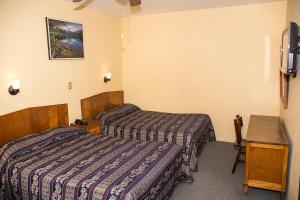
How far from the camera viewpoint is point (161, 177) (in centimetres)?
238

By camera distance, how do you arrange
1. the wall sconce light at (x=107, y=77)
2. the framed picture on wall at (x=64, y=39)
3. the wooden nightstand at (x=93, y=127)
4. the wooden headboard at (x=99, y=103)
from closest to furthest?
1. the framed picture on wall at (x=64, y=39)
2. the wooden nightstand at (x=93, y=127)
3. the wooden headboard at (x=99, y=103)
4. the wall sconce light at (x=107, y=77)

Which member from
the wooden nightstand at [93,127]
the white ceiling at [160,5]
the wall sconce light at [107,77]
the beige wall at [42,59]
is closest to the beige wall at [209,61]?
the white ceiling at [160,5]

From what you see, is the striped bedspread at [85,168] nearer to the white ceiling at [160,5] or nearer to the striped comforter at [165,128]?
the striped comforter at [165,128]

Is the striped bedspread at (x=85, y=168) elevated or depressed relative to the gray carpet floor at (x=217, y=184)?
elevated

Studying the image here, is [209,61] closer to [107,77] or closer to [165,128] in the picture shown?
[165,128]

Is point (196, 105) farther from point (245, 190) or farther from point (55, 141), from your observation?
point (55, 141)

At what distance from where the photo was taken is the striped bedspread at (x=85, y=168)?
2031mm

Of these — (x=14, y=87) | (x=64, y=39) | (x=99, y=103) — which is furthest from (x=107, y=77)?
(x=14, y=87)

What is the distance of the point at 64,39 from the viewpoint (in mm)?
3518

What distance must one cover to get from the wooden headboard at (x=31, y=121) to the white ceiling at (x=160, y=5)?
1.84 meters

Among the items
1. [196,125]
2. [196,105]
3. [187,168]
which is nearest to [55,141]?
[187,168]

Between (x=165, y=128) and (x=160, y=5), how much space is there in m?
2.16

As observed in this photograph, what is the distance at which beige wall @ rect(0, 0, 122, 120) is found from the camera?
2.77m

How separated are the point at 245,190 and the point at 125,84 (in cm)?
338
